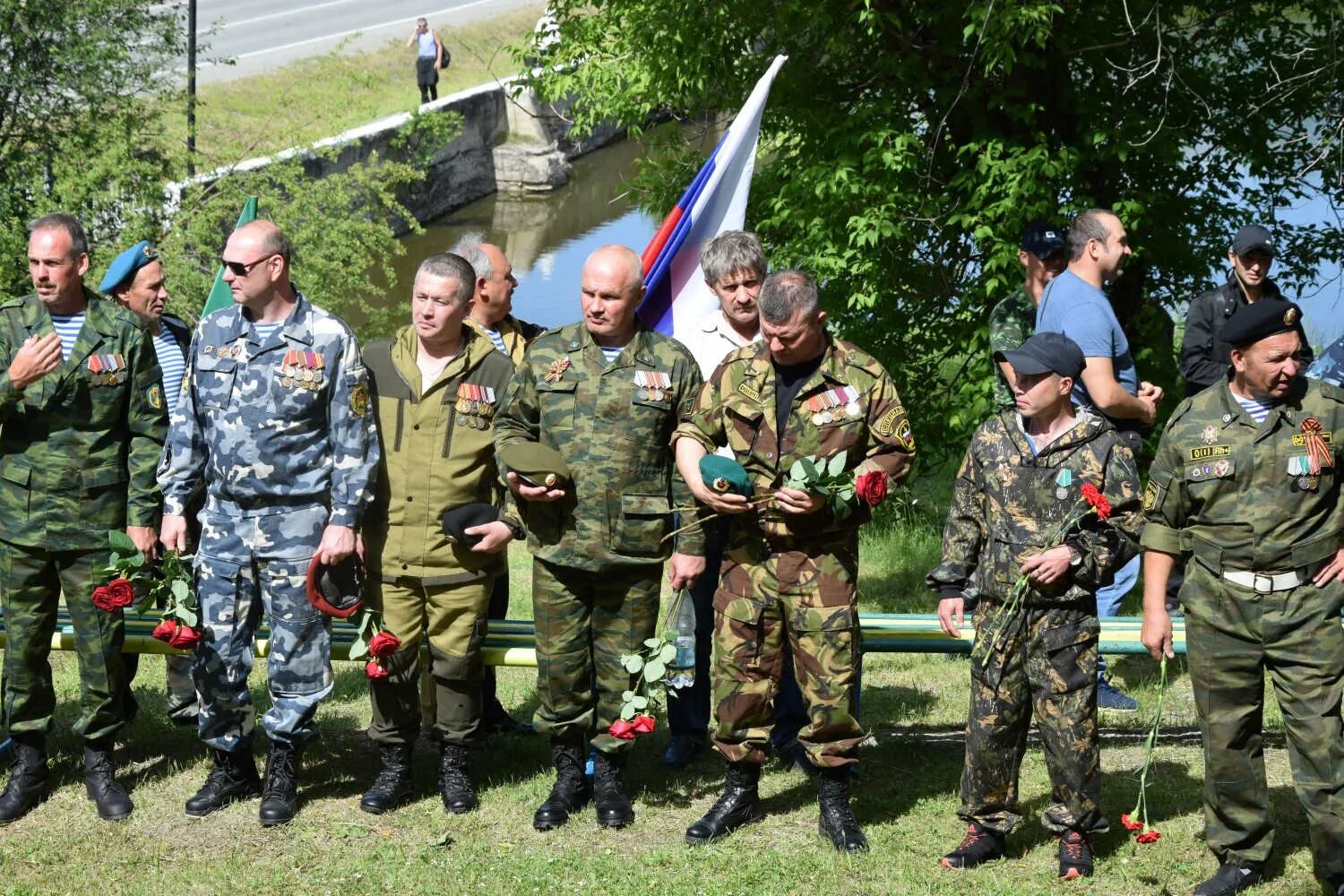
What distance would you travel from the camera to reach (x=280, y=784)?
607 cm

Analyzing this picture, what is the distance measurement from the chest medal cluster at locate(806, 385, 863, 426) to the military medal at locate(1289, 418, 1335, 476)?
1.50 meters

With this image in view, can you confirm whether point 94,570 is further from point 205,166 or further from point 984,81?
point 205,166

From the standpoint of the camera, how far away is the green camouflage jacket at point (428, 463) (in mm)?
5988

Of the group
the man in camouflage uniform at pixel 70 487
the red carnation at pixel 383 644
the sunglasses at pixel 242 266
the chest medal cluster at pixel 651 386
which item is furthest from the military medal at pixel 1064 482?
the man in camouflage uniform at pixel 70 487

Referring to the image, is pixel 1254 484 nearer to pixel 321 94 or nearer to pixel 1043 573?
pixel 1043 573

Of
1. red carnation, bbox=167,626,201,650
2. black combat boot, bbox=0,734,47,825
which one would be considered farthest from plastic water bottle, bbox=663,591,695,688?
black combat boot, bbox=0,734,47,825

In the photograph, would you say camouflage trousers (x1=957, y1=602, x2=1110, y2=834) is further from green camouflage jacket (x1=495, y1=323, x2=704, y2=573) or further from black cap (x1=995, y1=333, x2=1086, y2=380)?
green camouflage jacket (x1=495, y1=323, x2=704, y2=573)

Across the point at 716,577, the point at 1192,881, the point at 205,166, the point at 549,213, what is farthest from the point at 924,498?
the point at 549,213

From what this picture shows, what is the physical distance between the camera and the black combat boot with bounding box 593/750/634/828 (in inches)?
233

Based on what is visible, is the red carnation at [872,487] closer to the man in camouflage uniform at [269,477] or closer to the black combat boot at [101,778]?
the man in camouflage uniform at [269,477]

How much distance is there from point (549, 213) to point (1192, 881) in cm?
2252

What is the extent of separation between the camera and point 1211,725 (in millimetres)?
5238

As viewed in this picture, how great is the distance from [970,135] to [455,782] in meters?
5.47

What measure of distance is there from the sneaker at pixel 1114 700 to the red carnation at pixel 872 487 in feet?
7.85
